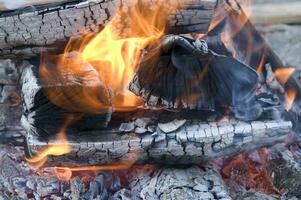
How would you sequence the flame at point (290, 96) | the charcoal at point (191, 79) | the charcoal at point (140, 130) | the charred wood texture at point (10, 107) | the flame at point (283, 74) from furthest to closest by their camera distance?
1. the flame at point (283, 74)
2. the flame at point (290, 96)
3. the charred wood texture at point (10, 107)
4. the charcoal at point (140, 130)
5. the charcoal at point (191, 79)

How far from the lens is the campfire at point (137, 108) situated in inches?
73.7

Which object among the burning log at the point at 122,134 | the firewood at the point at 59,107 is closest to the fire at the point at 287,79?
the burning log at the point at 122,134

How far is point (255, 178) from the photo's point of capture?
2148 mm

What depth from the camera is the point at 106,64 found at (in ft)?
6.77

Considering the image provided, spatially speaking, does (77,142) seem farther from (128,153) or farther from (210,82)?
(210,82)

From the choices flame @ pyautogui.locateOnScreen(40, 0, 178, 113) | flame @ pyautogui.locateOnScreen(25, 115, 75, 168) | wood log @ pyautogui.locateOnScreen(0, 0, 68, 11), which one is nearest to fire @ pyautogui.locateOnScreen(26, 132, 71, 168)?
flame @ pyautogui.locateOnScreen(25, 115, 75, 168)

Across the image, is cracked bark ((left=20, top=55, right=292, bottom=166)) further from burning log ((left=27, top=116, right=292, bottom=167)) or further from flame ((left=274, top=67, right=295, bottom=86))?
flame ((left=274, top=67, right=295, bottom=86))

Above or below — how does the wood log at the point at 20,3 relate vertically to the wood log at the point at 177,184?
above

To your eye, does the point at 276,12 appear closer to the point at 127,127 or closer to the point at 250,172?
the point at 250,172

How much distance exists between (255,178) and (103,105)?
701 mm

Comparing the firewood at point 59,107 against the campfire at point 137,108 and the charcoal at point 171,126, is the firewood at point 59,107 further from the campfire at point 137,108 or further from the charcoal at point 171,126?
the charcoal at point 171,126

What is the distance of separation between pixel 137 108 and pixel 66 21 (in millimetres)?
402

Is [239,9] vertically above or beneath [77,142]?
above

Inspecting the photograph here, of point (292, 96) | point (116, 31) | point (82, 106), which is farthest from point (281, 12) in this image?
point (82, 106)
